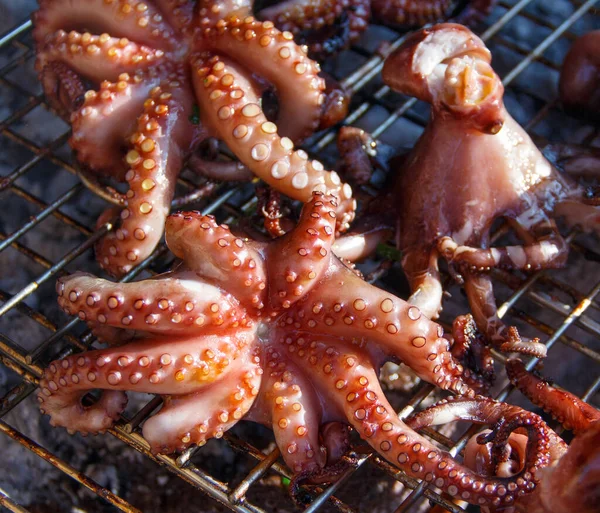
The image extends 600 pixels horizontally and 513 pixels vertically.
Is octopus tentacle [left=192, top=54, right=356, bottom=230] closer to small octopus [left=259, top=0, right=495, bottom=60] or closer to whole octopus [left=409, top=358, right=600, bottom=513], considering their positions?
small octopus [left=259, top=0, right=495, bottom=60]

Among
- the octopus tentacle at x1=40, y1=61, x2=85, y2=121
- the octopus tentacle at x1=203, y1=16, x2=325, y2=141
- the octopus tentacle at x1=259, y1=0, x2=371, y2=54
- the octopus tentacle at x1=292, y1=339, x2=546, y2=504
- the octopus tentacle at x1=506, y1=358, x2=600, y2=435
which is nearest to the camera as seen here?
the octopus tentacle at x1=292, y1=339, x2=546, y2=504

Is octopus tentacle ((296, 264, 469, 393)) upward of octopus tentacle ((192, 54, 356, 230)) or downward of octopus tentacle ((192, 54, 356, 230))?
downward

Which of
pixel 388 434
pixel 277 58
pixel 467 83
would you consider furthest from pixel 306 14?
pixel 388 434

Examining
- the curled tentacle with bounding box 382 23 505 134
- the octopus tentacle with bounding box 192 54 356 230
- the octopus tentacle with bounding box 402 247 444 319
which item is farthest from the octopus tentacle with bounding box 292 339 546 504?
the curled tentacle with bounding box 382 23 505 134

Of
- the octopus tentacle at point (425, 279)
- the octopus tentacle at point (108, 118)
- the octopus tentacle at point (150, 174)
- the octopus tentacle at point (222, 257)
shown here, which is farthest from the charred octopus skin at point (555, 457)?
the octopus tentacle at point (108, 118)

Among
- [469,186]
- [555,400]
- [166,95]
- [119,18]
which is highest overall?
[119,18]

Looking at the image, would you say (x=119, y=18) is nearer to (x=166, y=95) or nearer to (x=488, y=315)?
(x=166, y=95)

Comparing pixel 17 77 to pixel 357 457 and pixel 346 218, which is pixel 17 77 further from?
pixel 357 457
